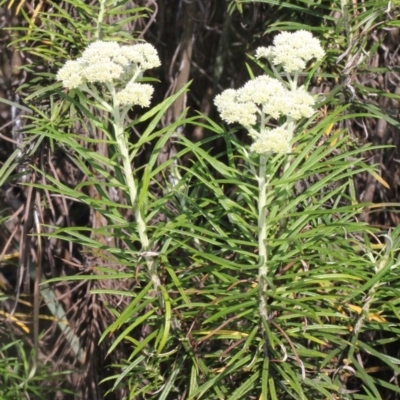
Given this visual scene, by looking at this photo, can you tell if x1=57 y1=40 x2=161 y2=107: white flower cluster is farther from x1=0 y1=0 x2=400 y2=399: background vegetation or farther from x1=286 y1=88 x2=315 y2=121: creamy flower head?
x1=286 y1=88 x2=315 y2=121: creamy flower head

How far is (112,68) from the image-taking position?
1.15 m

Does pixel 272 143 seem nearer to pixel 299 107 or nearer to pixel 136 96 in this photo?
pixel 299 107

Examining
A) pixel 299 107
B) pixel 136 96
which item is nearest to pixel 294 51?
pixel 299 107

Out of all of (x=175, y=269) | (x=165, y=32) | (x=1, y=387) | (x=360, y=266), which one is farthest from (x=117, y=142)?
(x=165, y=32)

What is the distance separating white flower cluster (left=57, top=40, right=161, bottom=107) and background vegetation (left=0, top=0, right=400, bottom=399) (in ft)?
0.20

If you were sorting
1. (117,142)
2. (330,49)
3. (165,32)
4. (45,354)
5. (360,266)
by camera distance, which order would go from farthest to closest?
(45,354) → (165,32) → (330,49) → (360,266) → (117,142)

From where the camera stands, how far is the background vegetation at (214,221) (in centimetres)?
123

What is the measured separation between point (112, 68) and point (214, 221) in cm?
32

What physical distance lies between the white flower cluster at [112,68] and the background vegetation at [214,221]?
6 centimetres

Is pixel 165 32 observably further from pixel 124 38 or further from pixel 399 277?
pixel 399 277

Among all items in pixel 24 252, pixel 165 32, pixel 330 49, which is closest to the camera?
pixel 330 49

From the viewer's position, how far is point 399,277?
50.7 inches

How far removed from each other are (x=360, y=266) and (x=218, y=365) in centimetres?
33

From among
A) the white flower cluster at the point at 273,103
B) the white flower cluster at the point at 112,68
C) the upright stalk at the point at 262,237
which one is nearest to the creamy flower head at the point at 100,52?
the white flower cluster at the point at 112,68
